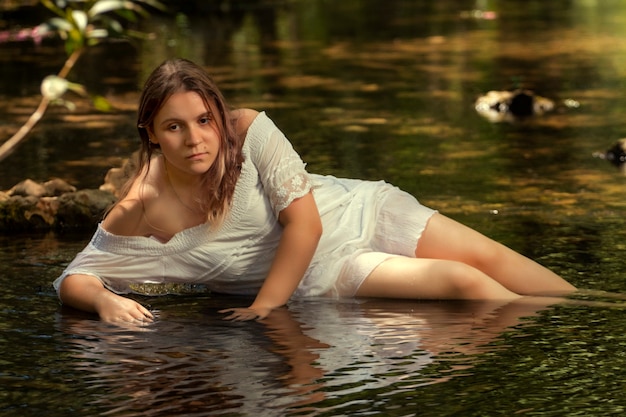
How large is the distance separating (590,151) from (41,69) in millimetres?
6246

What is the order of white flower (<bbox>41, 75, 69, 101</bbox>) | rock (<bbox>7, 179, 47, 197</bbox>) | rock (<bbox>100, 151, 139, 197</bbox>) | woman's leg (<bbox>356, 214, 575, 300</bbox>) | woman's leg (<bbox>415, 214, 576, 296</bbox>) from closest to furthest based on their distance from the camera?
white flower (<bbox>41, 75, 69, 101</bbox>)
woman's leg (<bbox>356, 214, 575, 300</bbox>)
woman's leg (<bbox>415, 214, 576, 296</bbox>)
rock (<bbox>7, 179, 47, 197</bbox>)
rock (<bbox>100, 151, 139, 197</bbox>)

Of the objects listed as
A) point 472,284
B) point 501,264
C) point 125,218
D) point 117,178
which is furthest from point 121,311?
point 117,178

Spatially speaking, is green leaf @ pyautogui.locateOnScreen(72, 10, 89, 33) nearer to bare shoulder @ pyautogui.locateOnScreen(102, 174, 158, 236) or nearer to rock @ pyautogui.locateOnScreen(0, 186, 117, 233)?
bare shoulder @ pyautogui.locateOnScreen(102, 174, 158, 236)

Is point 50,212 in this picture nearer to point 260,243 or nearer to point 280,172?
point 260,243

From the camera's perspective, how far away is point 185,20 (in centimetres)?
1802

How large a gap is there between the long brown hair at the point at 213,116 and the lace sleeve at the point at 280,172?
9 centimetres

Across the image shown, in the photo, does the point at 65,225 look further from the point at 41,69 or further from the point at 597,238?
the point at 41,69

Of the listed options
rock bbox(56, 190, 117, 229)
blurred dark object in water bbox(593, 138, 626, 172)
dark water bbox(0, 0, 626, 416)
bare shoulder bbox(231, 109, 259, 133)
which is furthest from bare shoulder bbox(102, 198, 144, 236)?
blurred dark object in water bbox(593, 138, 626, 172)

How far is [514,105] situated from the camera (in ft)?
32.8

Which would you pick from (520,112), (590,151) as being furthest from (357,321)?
(520,112)

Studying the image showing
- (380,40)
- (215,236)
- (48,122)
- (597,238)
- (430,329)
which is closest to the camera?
(430,329)

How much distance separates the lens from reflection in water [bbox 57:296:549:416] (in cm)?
377

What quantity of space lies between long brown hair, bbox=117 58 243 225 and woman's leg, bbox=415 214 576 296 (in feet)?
2.56

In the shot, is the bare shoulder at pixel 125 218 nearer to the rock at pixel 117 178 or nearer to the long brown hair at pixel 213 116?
the long brown hair at pixel 213 116
